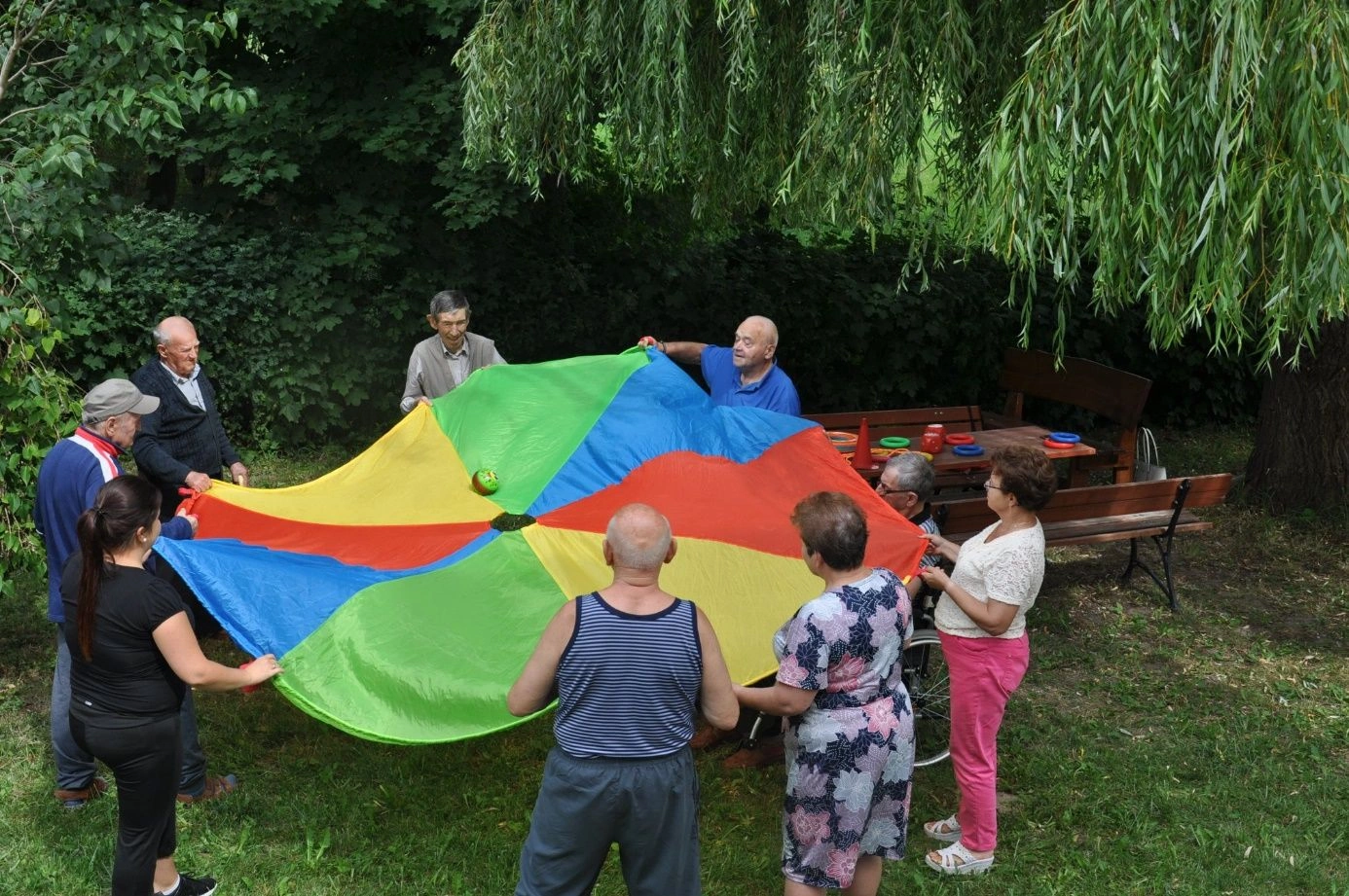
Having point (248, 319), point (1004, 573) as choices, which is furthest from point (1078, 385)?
point (248, 319)

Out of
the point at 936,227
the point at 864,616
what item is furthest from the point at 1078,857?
the point at 936,227

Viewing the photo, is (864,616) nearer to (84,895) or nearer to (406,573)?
(406,573)

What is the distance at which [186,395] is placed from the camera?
5582mm

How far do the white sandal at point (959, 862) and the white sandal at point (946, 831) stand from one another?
172 millimetres

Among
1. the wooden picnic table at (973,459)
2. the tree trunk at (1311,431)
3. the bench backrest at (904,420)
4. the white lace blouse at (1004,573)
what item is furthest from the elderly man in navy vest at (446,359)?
the tree trunk at (1311,431)

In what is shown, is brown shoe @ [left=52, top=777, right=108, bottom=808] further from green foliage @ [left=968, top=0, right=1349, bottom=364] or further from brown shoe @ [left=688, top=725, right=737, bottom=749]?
green foliage @ [left=968, top=0, right=1349, bottom=364]

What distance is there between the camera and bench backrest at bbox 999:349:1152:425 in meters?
8.62

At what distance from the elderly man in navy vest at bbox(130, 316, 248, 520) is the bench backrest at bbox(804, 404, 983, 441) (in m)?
3.78

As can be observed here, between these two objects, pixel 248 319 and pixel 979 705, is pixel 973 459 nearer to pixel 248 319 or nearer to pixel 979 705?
pixel 979 705

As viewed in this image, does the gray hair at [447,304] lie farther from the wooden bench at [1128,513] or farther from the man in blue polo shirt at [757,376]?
the wooden bench at [1128,513]

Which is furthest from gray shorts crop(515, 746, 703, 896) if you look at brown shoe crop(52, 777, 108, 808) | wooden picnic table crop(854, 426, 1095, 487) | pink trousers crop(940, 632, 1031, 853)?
wooden picnic table crop(854, 426, 1095, 487)

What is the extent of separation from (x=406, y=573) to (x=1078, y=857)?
2730mm

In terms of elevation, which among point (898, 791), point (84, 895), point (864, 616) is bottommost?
point (84, 895)

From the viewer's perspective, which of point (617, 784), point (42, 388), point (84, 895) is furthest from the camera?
point (42, 388)
